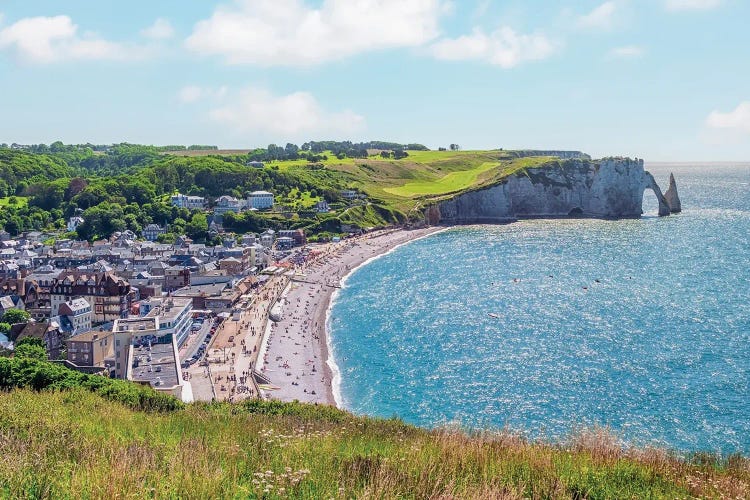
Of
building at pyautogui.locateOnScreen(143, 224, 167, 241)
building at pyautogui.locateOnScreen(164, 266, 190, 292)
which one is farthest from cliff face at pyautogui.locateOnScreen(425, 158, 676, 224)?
building at pyautogui.locateOnScreen(164, 266, 190, 292)

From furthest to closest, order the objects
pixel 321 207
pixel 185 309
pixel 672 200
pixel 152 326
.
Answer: pixel 672 200 < pixel 321 207 < pixel 185 309 < pixel 152 326

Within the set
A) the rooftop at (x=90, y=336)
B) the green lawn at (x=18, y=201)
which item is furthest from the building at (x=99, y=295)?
the green lawn at (x=18, y=201)

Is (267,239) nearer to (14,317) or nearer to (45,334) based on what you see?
(14,317)

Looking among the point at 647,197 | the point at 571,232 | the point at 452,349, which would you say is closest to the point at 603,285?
the point at 452,349

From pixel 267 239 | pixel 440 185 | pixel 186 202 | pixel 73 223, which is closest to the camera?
pixel 267 239

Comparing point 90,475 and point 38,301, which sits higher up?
point 90,475

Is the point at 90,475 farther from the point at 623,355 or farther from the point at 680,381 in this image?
the point at 623,355

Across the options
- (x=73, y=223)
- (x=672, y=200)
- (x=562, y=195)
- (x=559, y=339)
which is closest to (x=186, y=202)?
(x=73, y=223)
